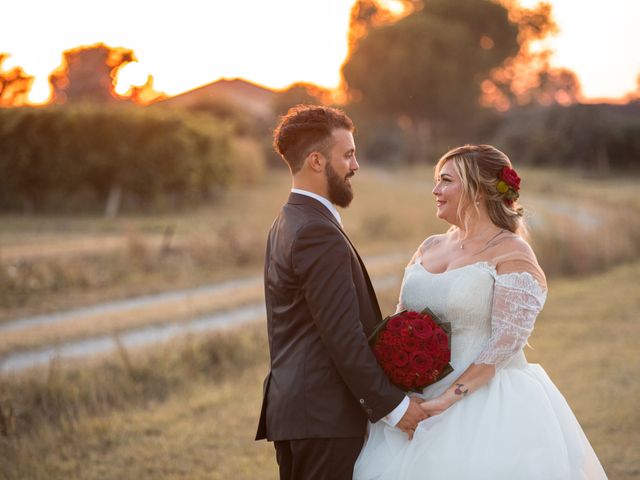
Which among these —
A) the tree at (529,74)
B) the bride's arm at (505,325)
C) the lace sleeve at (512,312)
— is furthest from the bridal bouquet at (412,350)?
the tree at (529,74)

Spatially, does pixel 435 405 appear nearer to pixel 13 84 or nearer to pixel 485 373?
pixel 485 373

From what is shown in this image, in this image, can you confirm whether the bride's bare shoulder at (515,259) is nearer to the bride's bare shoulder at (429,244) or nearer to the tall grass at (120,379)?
the bride's bare shoulder at (429,244)

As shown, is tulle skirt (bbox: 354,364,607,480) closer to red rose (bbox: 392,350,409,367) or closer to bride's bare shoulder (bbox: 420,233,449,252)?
red rose (bbox: 392,350,409,367)

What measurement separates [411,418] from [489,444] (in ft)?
1.20

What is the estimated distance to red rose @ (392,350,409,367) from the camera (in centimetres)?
314

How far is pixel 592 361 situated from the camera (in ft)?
28.0

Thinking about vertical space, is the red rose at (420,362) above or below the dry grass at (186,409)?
above

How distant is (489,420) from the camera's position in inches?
130

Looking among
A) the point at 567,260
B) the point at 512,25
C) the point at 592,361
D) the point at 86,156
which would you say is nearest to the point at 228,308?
the point at 592,361

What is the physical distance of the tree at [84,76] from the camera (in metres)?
24.2

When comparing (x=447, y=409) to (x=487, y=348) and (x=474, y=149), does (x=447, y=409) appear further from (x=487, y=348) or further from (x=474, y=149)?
(x=474, y=149)

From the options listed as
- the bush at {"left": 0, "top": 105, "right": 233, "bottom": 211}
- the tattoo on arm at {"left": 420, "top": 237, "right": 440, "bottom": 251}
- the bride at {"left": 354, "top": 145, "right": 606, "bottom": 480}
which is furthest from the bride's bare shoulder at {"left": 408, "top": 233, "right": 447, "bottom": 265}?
the bush at {"left": 0, "top": 105, "right": 233, "bottom": 211}

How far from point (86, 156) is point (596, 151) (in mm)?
23073

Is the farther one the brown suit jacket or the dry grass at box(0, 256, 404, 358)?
the dry grass at box(0, 256, 404, 358)
